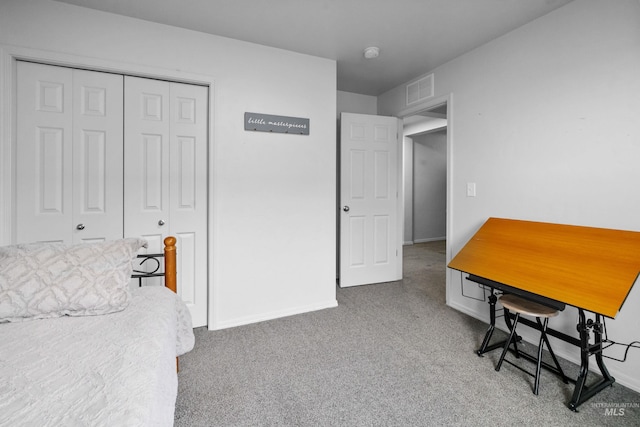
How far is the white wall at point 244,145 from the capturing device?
212cm

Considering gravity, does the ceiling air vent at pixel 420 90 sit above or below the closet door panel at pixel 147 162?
above

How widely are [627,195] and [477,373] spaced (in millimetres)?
1541

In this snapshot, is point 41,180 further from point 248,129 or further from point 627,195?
point 627,195

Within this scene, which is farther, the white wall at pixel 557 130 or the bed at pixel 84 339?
the white wall at pixel 557 130

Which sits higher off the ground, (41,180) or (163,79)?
(163,79)

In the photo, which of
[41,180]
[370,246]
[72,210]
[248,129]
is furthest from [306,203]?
[41,180]

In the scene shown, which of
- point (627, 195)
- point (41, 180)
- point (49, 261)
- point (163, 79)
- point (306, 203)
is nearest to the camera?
point (49, 261)

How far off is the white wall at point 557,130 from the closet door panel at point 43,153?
351cm

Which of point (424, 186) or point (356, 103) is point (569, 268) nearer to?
point (356, 103)

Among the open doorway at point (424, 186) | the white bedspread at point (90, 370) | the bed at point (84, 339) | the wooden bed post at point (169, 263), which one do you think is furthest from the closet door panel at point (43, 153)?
the open doorway at point (424, 186)

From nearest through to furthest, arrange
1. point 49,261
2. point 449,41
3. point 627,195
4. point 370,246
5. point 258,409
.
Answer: point 49,261
point 258,409
point 627,195
point 449,41
point 370,246

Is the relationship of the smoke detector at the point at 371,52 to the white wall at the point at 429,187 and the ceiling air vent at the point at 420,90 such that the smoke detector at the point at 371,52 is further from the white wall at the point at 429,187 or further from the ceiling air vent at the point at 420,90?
the white wall at the point at 429,187

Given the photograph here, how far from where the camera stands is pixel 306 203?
3010 mm

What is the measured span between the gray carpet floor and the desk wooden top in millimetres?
645
